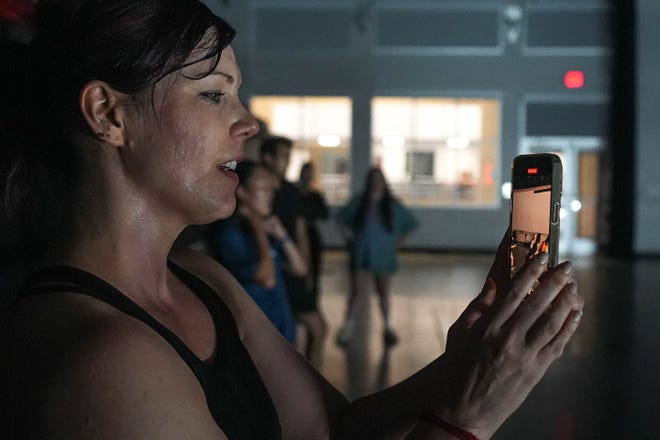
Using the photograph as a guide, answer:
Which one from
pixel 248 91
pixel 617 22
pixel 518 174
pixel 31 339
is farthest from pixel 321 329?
pixel 617 22

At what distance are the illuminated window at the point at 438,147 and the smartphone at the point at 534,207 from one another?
15044 millimetres

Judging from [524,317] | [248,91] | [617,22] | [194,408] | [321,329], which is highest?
[617,22]

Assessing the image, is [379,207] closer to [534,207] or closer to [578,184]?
[534,207]

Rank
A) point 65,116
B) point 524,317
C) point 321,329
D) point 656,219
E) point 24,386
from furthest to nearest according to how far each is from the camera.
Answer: point 656,219
point 321,329
point 65,116
point 524,317
point 24,386

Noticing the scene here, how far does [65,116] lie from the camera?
3.60ft

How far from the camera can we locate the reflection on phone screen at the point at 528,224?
1155 millimetres

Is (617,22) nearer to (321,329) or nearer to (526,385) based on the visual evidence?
(321,329)

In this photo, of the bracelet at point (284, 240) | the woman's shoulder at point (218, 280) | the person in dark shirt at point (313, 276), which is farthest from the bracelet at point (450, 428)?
the person in dark shirt at point (313, 276)

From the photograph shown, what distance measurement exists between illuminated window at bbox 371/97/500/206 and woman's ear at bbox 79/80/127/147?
A: 50.1 ft

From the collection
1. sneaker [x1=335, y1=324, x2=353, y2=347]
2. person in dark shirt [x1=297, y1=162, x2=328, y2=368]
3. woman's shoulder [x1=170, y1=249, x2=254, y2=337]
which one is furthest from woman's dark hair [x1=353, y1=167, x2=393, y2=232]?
woman's shoulder [x1=170, y1=249, x2=254, y2=337]

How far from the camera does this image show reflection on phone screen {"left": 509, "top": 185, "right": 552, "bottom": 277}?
3.79 ft

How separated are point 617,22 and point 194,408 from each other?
1632cm

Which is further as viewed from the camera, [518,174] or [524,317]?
[518,174]

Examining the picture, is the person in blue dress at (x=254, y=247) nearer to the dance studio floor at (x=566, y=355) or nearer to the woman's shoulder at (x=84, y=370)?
the dance studio floor at (x=566, y=355)
